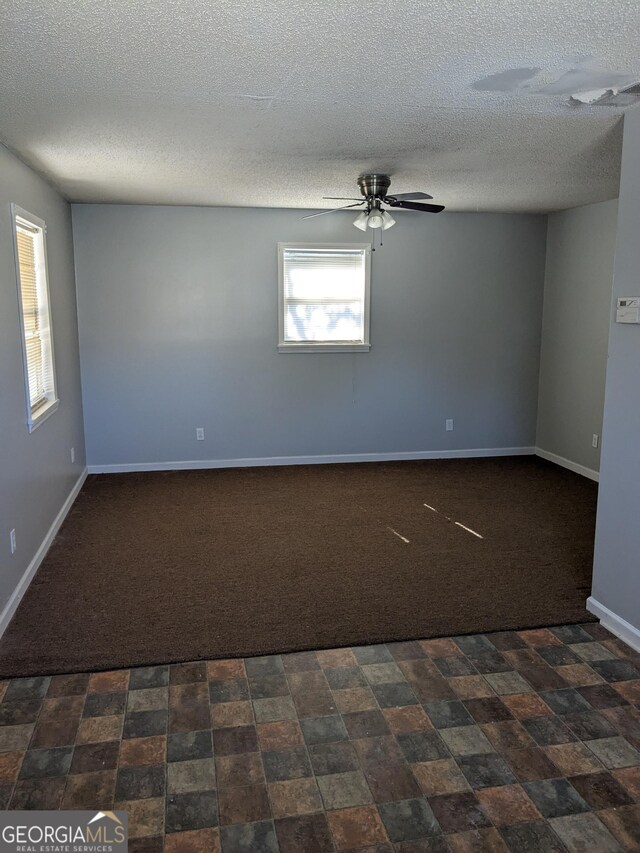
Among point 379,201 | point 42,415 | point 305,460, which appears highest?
point 379,201

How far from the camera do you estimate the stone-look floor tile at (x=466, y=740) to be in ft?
7.43

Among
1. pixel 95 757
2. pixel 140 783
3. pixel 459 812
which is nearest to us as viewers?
pixel 459 812

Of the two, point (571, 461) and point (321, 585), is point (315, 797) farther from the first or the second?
point (571, 461)

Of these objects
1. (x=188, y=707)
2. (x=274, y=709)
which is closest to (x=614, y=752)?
(x=274, y=709)

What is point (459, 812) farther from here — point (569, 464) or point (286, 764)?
point (569, 464)

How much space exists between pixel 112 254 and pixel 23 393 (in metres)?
2.40

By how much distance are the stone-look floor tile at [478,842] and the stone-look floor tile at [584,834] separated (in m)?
0.18

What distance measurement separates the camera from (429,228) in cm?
606

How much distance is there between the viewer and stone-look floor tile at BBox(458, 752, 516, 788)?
6.93 ft

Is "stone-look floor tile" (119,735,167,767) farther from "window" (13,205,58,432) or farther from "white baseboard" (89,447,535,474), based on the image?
"white baseboard" (89,447,535,474)

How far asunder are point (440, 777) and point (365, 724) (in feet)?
1.18

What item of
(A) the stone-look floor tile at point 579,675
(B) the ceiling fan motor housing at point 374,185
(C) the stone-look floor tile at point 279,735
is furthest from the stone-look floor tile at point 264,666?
(B) the ceiling fan motor housing at point 374,185

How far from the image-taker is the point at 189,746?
2.28 metres

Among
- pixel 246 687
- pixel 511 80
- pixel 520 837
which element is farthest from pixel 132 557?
pixel 511 80
